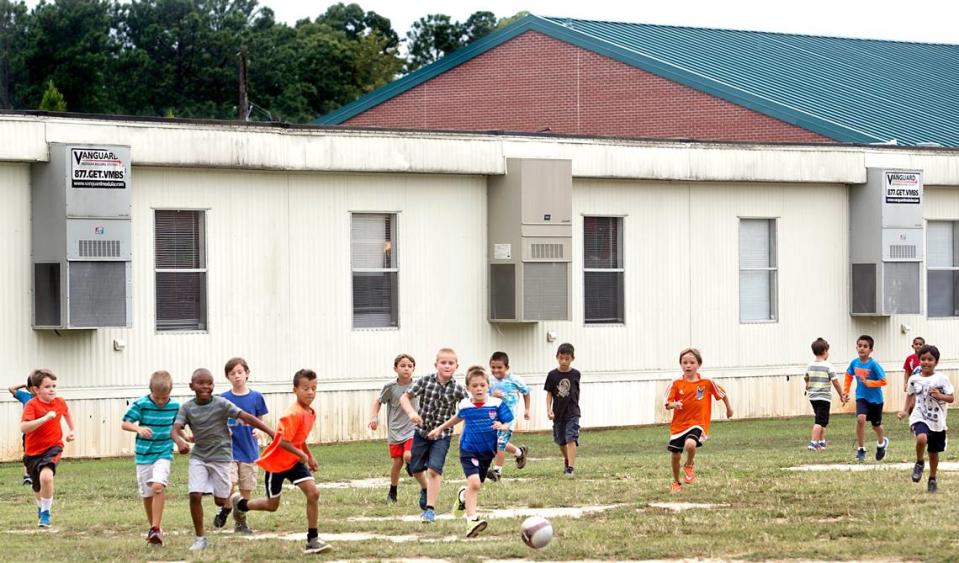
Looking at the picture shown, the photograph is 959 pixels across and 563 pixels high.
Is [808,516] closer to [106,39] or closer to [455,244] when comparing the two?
[455,244]

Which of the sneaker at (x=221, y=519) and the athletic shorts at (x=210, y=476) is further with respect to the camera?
the sneaker at (x=221, y=519)

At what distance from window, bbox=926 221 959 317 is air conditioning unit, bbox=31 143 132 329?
16.9 m

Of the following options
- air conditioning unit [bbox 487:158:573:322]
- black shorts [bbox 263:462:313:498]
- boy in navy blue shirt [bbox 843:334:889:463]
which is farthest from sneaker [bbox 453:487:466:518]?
air conditioning unit [bbox 487:158:573:322]

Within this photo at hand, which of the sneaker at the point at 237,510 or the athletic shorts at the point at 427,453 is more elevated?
the athletic shorts at the point at 427,453

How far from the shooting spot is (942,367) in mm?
34750

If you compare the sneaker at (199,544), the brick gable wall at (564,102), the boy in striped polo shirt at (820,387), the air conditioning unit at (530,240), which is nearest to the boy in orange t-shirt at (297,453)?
the sneaker at (199,544)

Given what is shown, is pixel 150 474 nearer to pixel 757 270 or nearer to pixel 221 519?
pixel 221 519

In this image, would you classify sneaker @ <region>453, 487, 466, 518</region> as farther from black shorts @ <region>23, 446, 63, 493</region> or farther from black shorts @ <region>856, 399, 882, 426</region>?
black shorts @ <region>856, 399, 882, 426</region>

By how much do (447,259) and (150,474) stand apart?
47.9ft

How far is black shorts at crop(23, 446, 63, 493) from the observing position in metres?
16.9

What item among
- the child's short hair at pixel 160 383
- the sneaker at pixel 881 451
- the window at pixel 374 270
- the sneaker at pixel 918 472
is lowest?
the sneaker at pixel 881 451

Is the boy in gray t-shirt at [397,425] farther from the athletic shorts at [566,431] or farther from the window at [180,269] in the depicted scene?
the window at [180,269]

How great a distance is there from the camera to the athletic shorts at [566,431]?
69.3 ft

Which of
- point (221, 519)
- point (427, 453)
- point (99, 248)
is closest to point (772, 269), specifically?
point (99, 248)
